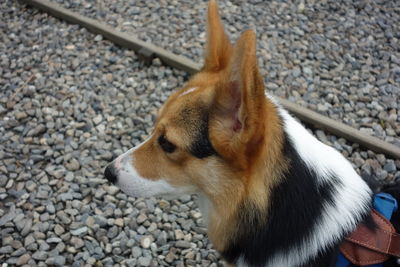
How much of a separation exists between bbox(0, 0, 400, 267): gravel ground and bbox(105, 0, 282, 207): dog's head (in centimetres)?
107

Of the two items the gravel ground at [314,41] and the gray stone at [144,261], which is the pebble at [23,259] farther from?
the gravel ground at [314,41]

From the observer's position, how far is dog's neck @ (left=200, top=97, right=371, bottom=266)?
185 cm

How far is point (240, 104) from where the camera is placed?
1709 millimetres

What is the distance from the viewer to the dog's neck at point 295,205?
1.85 metres

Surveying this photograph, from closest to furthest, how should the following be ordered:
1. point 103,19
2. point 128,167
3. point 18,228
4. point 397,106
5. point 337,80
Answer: point 128,167 → point 18,228 → point 397,106 → point 337,80 → point 103,19

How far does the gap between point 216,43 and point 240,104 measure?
2.21ft

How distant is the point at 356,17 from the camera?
543cm

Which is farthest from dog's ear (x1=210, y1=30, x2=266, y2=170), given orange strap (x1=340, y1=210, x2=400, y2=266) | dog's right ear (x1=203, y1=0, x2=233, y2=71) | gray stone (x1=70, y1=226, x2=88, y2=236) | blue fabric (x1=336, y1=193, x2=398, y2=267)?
gray stone (x1=70, y1=226, x2=88, y2=236)

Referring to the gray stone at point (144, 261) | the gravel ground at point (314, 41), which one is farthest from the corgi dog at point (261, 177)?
the gravel ground at point (314, 41)

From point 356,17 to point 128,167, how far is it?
461 centimetres

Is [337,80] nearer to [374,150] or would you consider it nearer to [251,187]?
[374,150]

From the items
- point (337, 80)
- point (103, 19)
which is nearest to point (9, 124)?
point (103, 19)

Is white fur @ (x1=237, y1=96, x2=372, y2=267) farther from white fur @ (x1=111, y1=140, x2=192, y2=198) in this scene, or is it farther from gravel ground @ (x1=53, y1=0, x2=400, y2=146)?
gravel ground @ (x1=53, y1=0, x2=400, y2=146)

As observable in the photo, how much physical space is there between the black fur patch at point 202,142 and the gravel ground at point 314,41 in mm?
2541
